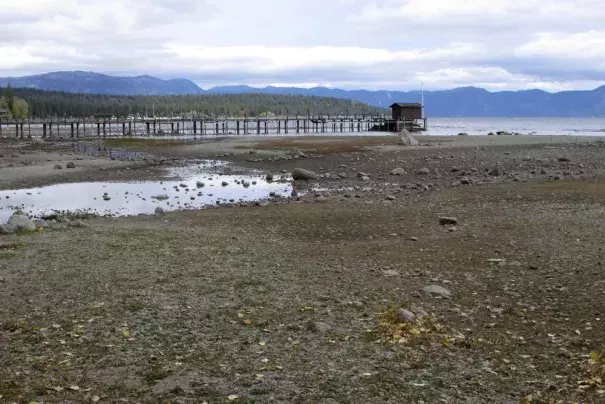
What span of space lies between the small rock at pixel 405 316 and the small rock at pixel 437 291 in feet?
4.93

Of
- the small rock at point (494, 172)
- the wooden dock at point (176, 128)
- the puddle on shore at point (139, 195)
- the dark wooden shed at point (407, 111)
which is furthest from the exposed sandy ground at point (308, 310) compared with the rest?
the dark wooden shed at point (407, 111)

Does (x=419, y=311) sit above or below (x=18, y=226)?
below

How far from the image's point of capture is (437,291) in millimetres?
9969

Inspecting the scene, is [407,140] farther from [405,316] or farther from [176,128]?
[176,128]

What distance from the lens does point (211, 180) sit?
1268 inches

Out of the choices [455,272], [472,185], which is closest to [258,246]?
[455,272]

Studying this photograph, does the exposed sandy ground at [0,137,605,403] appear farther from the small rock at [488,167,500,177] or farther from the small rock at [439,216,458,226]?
the small rock at [488,167,500,177]

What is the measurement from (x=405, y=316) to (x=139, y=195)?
65.4ft

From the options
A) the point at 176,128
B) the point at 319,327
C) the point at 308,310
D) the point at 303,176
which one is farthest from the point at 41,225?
the point at 176,128

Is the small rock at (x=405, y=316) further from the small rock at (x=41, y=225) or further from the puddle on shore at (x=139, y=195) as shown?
the puddle on shore at (x=139, y=195)

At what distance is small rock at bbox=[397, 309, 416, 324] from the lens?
27.4 feet

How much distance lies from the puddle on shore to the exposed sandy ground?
5541 millimetres

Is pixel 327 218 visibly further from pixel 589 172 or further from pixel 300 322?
pixel 589 172

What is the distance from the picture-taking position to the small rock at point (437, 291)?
9891 millimetres
